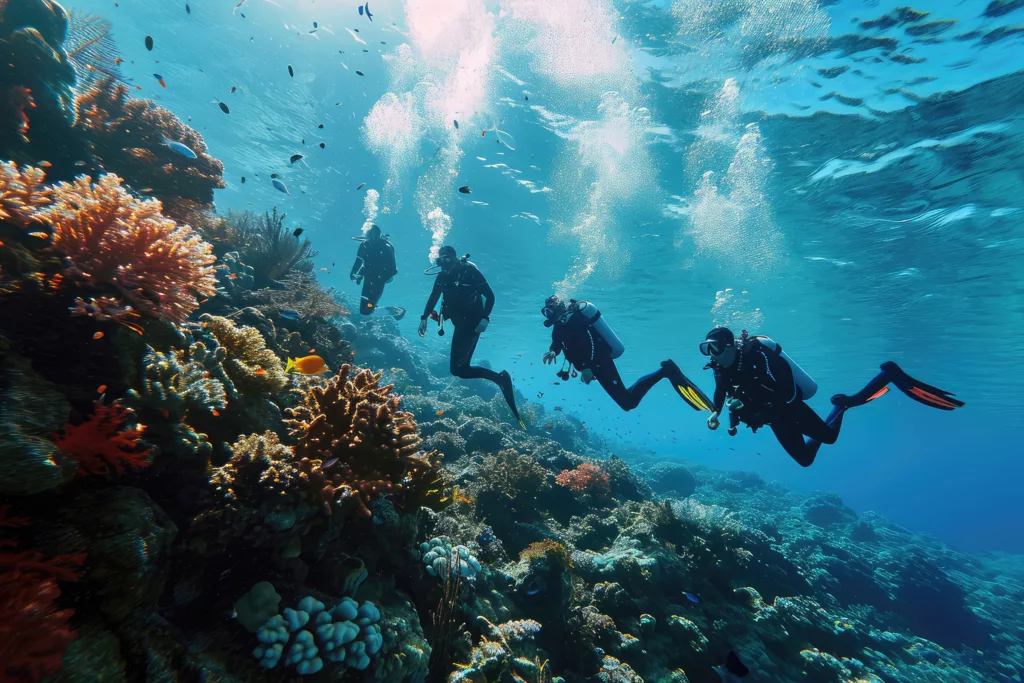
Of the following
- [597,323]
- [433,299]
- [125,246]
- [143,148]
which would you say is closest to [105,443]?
[125,246]

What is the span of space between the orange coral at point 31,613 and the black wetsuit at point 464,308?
6.75 meters

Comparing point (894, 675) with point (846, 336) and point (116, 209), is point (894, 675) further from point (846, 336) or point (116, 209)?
point (846, 336)

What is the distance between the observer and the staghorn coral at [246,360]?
4.00 m

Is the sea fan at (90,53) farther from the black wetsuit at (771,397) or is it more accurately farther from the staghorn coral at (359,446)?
the black wetsuit at (771,397)

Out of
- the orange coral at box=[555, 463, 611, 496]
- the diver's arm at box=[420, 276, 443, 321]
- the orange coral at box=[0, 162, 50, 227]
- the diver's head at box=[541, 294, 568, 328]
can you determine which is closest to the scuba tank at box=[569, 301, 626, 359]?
the diver's head at box=[541, 294, 568, 328]

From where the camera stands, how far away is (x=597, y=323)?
8.05m

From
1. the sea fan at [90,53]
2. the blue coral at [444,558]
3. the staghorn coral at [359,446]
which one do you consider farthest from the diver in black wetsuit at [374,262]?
the blue coral at [444,558]

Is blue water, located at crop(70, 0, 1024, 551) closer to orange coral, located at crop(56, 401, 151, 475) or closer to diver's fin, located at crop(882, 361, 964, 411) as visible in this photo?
diver's fin, located at crop(882, 361, 964, 411)

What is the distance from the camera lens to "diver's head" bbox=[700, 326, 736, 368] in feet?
19.9

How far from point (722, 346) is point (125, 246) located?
23.3 feet

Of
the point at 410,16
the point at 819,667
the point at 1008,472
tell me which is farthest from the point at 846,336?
the point at 1008,472

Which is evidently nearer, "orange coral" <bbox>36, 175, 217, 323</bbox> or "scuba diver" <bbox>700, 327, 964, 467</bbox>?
"orange coral" <bbox>36, 175, 217, 323</bbox>

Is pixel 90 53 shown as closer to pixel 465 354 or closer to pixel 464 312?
pixel 464 312

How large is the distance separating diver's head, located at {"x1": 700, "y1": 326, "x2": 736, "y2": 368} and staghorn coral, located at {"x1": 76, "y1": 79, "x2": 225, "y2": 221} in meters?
9.46
